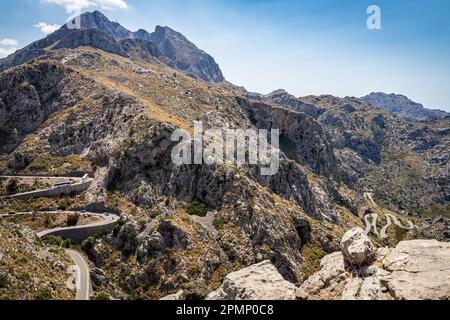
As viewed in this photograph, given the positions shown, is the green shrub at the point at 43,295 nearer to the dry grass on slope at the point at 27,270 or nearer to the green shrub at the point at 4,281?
the dry grass on slope at the point at 27,270

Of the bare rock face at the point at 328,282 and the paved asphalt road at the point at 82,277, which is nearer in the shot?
the bare rock face at the point at 328,282

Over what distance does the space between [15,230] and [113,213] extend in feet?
112

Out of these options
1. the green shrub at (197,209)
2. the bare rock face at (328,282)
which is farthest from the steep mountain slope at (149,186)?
the bare rock face at (328,282)

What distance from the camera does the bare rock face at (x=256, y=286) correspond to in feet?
99.9

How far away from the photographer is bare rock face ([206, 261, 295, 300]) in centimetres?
3045

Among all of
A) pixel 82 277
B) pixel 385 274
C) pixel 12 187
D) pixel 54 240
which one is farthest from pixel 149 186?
pixel 385 274

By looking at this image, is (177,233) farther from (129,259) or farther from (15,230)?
(15,230)

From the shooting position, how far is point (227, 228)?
280ft

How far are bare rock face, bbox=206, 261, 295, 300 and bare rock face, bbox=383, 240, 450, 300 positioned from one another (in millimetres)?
8516

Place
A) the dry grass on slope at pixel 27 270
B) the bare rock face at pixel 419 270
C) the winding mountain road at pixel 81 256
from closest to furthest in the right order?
the bare rock face at pixel 419 270 → the dry grass on slope at pixel 27 270 → the winding mountain road at pixel 81 256

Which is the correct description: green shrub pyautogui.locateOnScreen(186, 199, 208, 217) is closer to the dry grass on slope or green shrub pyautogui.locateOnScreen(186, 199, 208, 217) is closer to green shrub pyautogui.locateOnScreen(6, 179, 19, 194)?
the dry grass on slope

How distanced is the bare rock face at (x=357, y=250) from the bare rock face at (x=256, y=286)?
19.8 feet

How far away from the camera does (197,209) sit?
300ft
